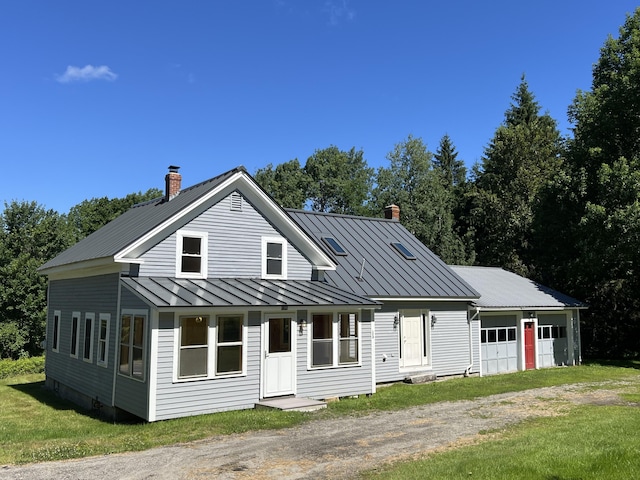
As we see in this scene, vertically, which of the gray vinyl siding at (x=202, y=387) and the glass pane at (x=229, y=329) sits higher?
the glass pane at (x=229, y=329)

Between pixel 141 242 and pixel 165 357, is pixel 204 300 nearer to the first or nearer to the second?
pixel 165 357

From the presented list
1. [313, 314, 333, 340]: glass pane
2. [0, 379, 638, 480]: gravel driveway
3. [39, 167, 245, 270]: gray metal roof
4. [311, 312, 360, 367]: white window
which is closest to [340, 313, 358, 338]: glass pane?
[311, 312, 360, 367]: white window

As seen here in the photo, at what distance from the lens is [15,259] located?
109 feet

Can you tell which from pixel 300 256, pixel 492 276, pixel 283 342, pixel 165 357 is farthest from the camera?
pixel 492 276

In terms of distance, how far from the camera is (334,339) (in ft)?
54.6

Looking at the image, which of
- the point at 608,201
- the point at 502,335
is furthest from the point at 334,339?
the point at 608,201

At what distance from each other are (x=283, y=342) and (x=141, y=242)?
497 centimetres

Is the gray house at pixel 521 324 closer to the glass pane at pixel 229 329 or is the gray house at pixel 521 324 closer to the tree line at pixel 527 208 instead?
the tree line at pixel 527 208

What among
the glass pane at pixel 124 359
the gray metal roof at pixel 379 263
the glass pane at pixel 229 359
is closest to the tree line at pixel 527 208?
the gray metal roof at pixel 379 263

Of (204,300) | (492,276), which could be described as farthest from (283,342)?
(492,276)

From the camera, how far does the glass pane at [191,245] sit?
1595 centimetres

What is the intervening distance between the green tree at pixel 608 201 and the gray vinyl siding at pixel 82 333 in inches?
856

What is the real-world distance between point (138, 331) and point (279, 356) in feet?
13.0

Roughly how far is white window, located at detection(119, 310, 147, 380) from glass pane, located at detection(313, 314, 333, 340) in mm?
5204
